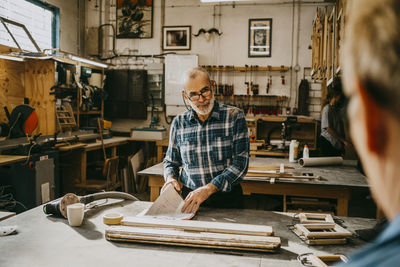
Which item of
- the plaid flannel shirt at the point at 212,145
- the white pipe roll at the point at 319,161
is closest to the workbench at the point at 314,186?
the white pipe roll at the point at 319,161

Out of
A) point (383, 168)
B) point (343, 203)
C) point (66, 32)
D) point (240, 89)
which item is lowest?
point (343, 203)

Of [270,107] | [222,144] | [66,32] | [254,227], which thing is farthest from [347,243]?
[66,32]

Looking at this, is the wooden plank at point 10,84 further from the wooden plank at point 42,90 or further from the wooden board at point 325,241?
the wooden board at point 325,241

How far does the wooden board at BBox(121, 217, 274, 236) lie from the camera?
1.59 meters

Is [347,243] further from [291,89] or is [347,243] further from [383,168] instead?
[291,89]

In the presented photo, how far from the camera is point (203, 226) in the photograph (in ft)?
5.41

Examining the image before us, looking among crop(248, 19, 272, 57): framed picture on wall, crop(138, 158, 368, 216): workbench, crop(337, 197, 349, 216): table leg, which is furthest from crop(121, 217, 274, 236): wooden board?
crop(248, 19, 272, 57): framed picture on wall

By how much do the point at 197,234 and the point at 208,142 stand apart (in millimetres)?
861

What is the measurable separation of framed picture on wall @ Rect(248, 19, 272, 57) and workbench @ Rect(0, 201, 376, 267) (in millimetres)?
5405

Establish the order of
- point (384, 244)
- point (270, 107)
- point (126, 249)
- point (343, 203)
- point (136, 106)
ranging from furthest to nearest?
point (136, 106)
point (270, 107)
point (343, 203)
point (126, 249)
point (384, 244)

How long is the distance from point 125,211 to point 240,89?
5256 millimetres

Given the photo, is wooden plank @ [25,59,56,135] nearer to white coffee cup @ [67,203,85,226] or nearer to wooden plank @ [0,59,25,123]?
wooden plank @ [0,59,25,123]

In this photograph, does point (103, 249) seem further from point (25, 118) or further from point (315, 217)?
point (25, 118)

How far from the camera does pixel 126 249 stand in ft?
4.88
